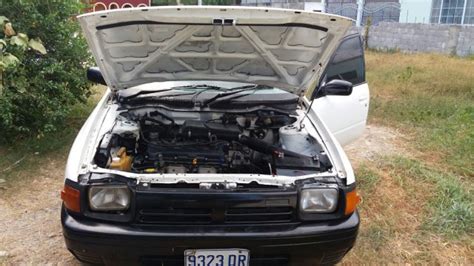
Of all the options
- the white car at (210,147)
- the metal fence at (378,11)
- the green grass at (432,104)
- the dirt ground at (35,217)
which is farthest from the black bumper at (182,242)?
the metal fence at (378,11)

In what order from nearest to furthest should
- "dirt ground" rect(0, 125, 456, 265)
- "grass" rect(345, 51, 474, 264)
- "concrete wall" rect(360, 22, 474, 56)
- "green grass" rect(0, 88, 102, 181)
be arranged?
"dirt ground" rect(0, 125, 456, 265), "grass" rect(345, 51, 474, 264), "green grass" rect(0, 88, 102, 181), "concrete wall" rect(360, 22, 474, 56)

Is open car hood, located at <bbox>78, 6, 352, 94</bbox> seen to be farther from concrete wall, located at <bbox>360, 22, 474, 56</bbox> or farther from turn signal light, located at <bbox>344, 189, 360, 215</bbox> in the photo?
concrete wall, located at <bbox>360, 22, 474, 56</bbox>

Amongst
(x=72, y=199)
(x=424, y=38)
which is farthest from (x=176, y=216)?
(x=424, y=38)

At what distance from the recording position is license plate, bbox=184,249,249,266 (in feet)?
6.92

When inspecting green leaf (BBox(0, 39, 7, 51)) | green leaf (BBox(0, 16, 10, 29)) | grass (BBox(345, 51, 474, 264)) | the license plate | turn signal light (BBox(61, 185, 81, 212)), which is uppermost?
green leaf (BBox(0, 16, 10, 29))

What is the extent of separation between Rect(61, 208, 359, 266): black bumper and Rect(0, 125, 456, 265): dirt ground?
2.78 ft

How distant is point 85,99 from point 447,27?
39.2 ft

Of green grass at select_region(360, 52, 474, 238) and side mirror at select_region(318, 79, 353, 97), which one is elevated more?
side mirror at select_region(318, 79, 353, 97)

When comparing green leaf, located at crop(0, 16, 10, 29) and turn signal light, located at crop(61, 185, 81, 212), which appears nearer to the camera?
turn signal light, located at crop(61, 185, 81, 212)

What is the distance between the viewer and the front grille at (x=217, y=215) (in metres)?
2.12

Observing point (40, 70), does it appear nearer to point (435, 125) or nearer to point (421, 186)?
point (421, 186)

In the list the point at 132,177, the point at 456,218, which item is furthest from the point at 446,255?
the point at 132,177

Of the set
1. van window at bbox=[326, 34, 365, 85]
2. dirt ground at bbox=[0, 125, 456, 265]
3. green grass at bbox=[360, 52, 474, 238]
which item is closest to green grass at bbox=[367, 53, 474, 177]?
green grass at bbox=[360, 52, 474, 238]

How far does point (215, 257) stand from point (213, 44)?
1453 millimetres
